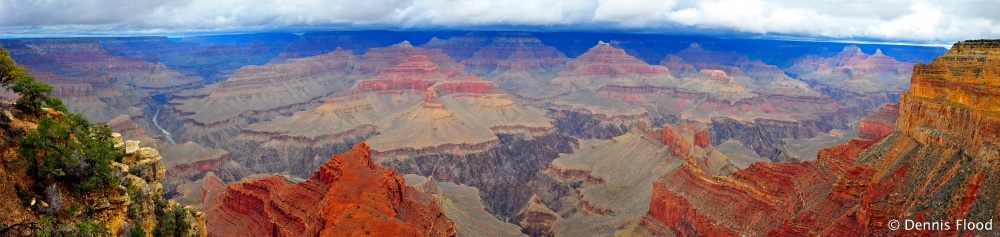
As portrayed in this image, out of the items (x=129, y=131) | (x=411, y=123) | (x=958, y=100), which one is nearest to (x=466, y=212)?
(x=958, y=100)

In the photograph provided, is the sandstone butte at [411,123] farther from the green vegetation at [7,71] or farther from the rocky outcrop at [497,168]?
the green vegetation at [7,71]

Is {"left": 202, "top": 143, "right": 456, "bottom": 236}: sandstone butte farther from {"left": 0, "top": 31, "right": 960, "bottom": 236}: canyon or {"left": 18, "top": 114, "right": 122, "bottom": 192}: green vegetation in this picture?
{"left": 18, "top": 114, "right": 122, "bottom": 192}: green vegetation

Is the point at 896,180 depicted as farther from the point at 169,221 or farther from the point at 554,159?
the point at 554,159

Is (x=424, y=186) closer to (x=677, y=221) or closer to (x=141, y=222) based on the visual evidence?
(x=677, y=221)

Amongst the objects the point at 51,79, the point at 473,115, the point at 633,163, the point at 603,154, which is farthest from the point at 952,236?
the point at 51,79

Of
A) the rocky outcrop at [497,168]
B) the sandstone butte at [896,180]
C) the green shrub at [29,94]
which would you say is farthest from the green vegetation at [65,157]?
the rocky outcrop at [497,168]
